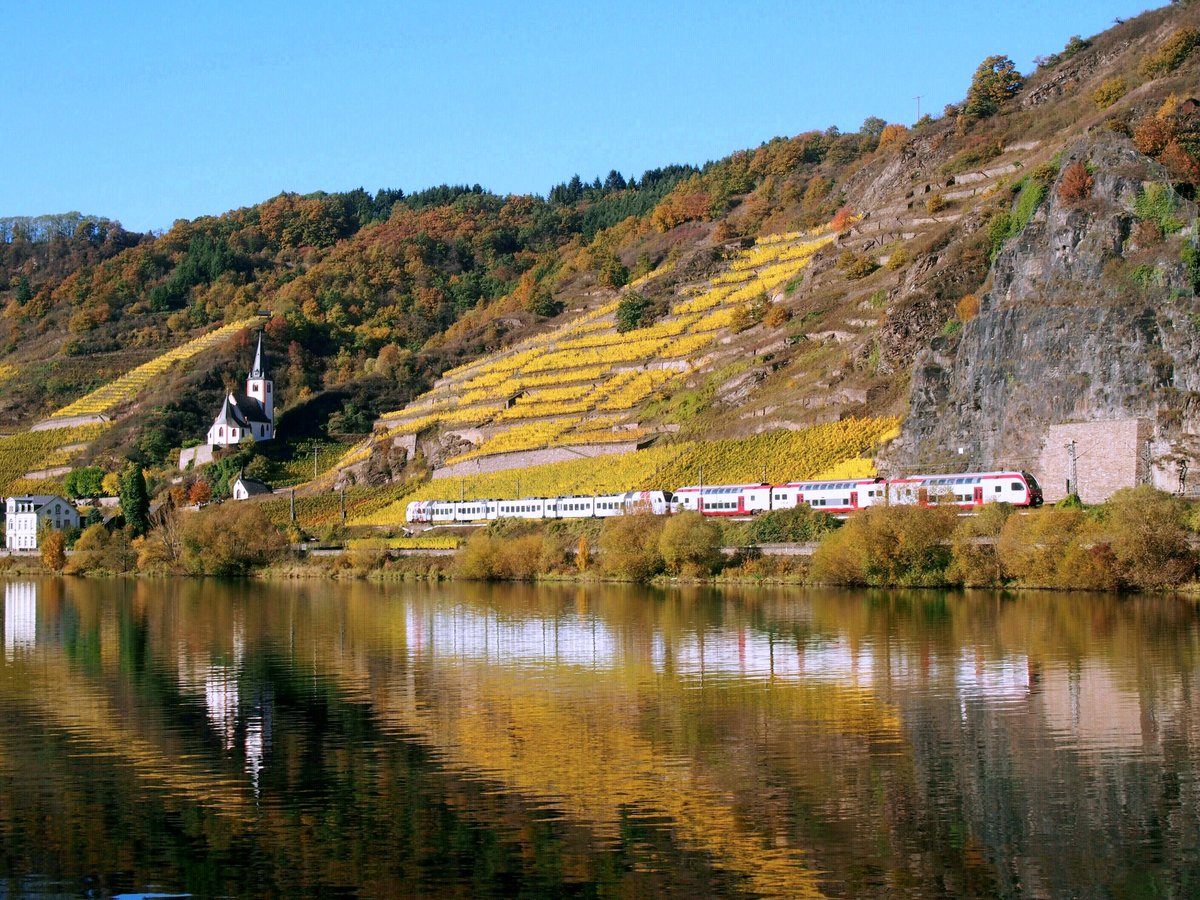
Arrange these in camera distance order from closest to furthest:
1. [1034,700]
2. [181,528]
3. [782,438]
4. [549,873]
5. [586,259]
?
[549,873] → [1034,700] → [782,438] → [181,528] → [586,259]

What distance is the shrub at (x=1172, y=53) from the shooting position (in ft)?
305

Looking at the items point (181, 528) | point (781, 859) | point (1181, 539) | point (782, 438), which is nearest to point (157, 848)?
point (781, 859)

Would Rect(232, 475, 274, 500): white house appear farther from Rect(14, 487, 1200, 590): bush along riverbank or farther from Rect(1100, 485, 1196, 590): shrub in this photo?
Rect(1100, 485, 1196, 590): shrub

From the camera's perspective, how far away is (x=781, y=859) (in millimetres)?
18469

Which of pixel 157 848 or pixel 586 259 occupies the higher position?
pixel 586 259

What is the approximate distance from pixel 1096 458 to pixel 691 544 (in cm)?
1766

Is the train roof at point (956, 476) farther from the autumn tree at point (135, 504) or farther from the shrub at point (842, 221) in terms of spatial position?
the autumn tree at point (135, 504)

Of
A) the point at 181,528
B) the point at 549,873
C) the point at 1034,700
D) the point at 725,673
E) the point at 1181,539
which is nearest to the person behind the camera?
the point at 549,873

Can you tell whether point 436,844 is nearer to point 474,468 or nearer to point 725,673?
point 725,673

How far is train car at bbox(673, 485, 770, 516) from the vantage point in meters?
70.9

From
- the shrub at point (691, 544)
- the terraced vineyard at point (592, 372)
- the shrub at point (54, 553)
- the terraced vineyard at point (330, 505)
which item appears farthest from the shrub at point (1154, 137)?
the shrub at point (54, 553)

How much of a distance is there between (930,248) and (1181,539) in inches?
1583

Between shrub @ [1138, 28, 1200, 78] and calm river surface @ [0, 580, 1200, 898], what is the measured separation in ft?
195

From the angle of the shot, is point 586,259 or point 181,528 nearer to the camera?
point 181,528
